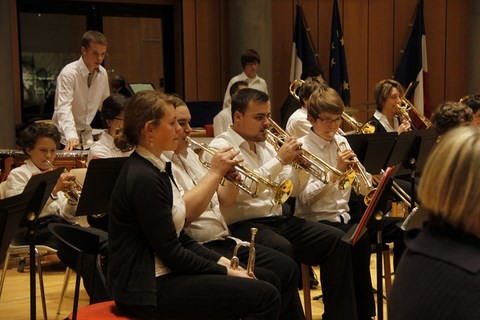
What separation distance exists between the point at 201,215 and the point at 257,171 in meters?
0.47

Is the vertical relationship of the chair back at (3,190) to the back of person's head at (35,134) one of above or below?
below

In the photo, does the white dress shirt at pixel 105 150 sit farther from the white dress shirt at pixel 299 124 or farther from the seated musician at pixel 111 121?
the white dress shirt at pixel 299 124

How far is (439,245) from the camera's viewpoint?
1.76 m

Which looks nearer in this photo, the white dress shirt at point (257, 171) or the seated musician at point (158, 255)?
the seated musician at point (158, 255)

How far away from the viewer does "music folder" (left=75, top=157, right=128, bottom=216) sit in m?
3.75

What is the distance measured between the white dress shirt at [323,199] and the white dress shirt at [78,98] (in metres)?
2.46

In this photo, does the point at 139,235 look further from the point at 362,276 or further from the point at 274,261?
the point at 362,276

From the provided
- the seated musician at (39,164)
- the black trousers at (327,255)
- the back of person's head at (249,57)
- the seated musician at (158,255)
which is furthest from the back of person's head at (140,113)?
the back of person's head at (249,57)

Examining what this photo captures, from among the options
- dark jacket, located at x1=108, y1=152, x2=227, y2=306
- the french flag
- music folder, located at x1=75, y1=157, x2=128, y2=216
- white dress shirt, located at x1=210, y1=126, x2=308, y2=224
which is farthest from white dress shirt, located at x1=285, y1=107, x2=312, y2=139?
the french flag

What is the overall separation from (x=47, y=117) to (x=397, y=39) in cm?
543

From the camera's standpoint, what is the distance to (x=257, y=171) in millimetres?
4082

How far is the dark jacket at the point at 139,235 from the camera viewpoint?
2977 mm

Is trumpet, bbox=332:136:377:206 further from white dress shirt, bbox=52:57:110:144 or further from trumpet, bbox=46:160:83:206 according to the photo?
white dress shirt, bbox=52:57:110:144

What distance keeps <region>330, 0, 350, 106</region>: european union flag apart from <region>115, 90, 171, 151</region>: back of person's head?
735cm
